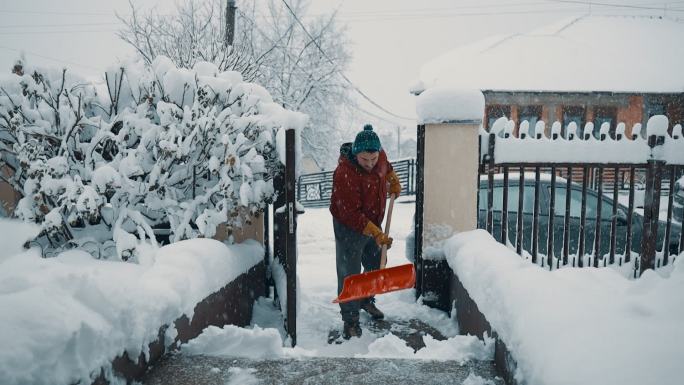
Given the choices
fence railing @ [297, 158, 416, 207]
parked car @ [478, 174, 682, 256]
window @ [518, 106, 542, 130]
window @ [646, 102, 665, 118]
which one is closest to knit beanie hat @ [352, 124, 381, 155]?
parked car @ [478, 174, 682, 256]

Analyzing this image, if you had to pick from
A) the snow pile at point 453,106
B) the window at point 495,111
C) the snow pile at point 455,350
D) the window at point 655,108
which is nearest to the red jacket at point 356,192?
the snow pile at point 453,106

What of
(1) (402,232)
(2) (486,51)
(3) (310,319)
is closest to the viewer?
(3) (310,319)

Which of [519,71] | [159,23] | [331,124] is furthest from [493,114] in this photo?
[159,23]

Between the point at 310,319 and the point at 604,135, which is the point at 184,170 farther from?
the point at 604,135

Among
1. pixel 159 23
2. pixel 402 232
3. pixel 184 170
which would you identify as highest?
pixel 159 23

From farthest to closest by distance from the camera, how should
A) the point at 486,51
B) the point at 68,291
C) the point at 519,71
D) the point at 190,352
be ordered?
the point at 486,51 → the point at 519,71 → the point at 190,352 → the point at 68,291

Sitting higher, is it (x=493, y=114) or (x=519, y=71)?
(x=519, y=71)

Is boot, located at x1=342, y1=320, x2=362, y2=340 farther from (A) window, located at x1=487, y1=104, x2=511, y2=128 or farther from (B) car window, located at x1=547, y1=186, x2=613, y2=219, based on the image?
(A) window, located at x1=487, y1=104, x2=511, y2=128

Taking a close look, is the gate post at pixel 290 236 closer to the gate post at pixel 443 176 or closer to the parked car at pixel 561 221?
the gate post at pixel 443 176

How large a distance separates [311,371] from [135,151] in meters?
2.17

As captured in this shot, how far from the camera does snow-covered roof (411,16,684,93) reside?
17062mm

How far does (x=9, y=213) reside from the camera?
4.46 m

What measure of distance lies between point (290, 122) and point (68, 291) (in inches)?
75.2

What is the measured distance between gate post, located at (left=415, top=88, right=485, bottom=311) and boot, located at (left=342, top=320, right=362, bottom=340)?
83 cm
